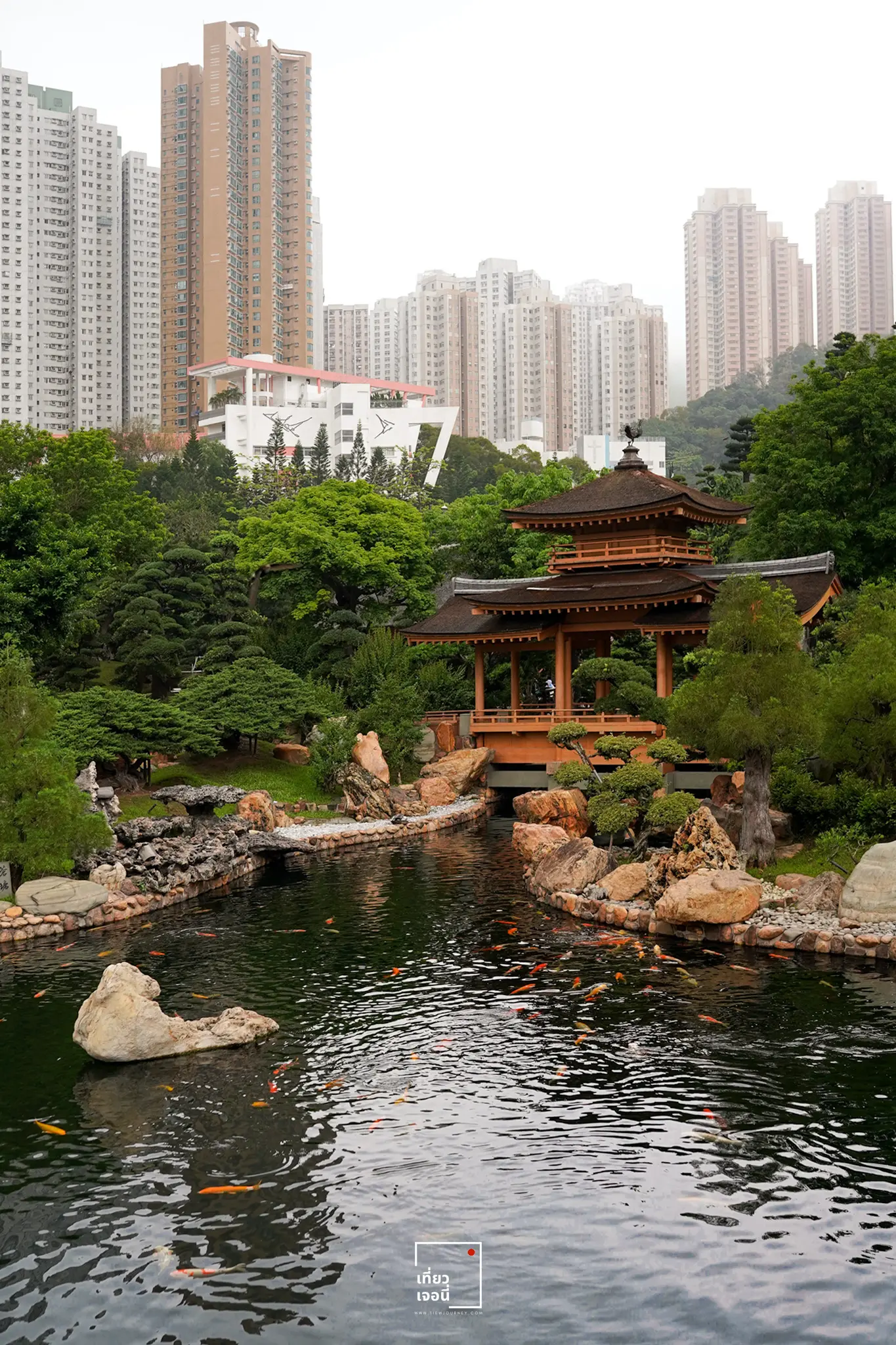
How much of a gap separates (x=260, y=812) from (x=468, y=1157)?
1528 cm

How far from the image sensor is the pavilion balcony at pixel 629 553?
28.4m

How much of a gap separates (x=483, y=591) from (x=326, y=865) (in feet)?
42.1

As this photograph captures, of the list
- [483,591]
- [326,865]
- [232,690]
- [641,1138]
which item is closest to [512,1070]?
[641,1138]

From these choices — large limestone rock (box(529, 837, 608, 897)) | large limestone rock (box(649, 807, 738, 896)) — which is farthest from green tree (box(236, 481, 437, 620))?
large limestone rock (box(649, 807, 738, 896))

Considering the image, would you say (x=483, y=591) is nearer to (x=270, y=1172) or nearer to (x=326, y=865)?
(x=326, y=865)

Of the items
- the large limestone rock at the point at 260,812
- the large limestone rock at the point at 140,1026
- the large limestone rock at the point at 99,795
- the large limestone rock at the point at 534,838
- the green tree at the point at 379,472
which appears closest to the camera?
the large limestone rock at the point at 140,1026

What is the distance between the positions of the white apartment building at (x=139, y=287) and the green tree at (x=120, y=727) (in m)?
79.5

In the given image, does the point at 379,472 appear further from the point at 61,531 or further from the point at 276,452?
the point at 61,531

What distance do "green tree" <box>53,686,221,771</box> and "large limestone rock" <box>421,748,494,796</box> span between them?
6114 mm

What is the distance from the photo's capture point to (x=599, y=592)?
2792cm

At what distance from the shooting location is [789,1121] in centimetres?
927

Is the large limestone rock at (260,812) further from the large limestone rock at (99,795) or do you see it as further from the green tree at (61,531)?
the green tree at (61,531)

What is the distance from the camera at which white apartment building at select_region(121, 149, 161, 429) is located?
98438mm

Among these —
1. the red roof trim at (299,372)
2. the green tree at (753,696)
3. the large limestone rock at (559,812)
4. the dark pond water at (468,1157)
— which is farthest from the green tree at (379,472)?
the dark pond water at (468,1157)
